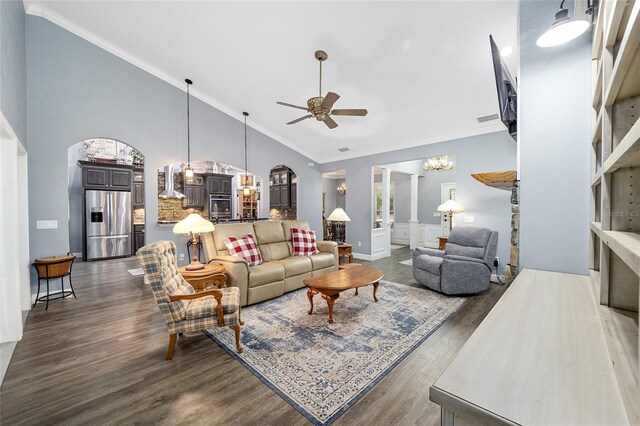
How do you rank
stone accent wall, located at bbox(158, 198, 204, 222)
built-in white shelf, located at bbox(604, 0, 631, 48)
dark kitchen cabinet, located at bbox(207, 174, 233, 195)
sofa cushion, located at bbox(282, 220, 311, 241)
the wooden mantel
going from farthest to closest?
dark kitchen cabinet, located at bbox(207, 174, 233, 195) → stone accent wall, located at bbox(158, 198, 204, 222) → sofa cushion, located at bbox(282, 220, 311, 241) → the wooden mantel → built-in white shelf, located at bbox(604, 0, 631, 48)

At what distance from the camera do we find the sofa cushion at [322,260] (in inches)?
177

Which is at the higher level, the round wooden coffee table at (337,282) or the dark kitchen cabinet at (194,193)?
the dark kitchen cabinet at (194,193)

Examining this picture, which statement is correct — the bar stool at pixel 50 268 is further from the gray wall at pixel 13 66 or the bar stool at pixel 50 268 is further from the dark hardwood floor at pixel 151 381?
the gray wall at pixel 13 66

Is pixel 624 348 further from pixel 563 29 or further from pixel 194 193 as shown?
pixel 194 193

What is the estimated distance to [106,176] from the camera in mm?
6840

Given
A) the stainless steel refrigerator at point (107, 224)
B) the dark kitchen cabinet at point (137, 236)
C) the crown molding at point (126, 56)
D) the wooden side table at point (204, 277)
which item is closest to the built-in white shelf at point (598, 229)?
the wooden side table at point (204, 277)

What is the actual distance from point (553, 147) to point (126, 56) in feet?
20.3

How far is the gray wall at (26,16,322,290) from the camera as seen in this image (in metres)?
3.86

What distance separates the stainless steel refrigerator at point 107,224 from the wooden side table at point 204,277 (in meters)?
5.10

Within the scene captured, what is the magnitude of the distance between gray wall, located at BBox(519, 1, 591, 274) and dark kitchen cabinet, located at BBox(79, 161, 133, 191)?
8.52 meters

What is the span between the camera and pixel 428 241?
8.50m

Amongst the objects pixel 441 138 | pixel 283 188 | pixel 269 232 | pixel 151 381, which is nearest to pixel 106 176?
pixel 283 188

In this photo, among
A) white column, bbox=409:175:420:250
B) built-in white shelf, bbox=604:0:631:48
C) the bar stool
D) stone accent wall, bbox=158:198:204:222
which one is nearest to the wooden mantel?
built-in white shelf, bbox=604:0:631:48

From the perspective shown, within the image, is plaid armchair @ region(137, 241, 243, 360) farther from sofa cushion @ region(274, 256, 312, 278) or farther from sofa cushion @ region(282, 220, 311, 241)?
sofa cushion @ region(282, 220, 311, 241)
